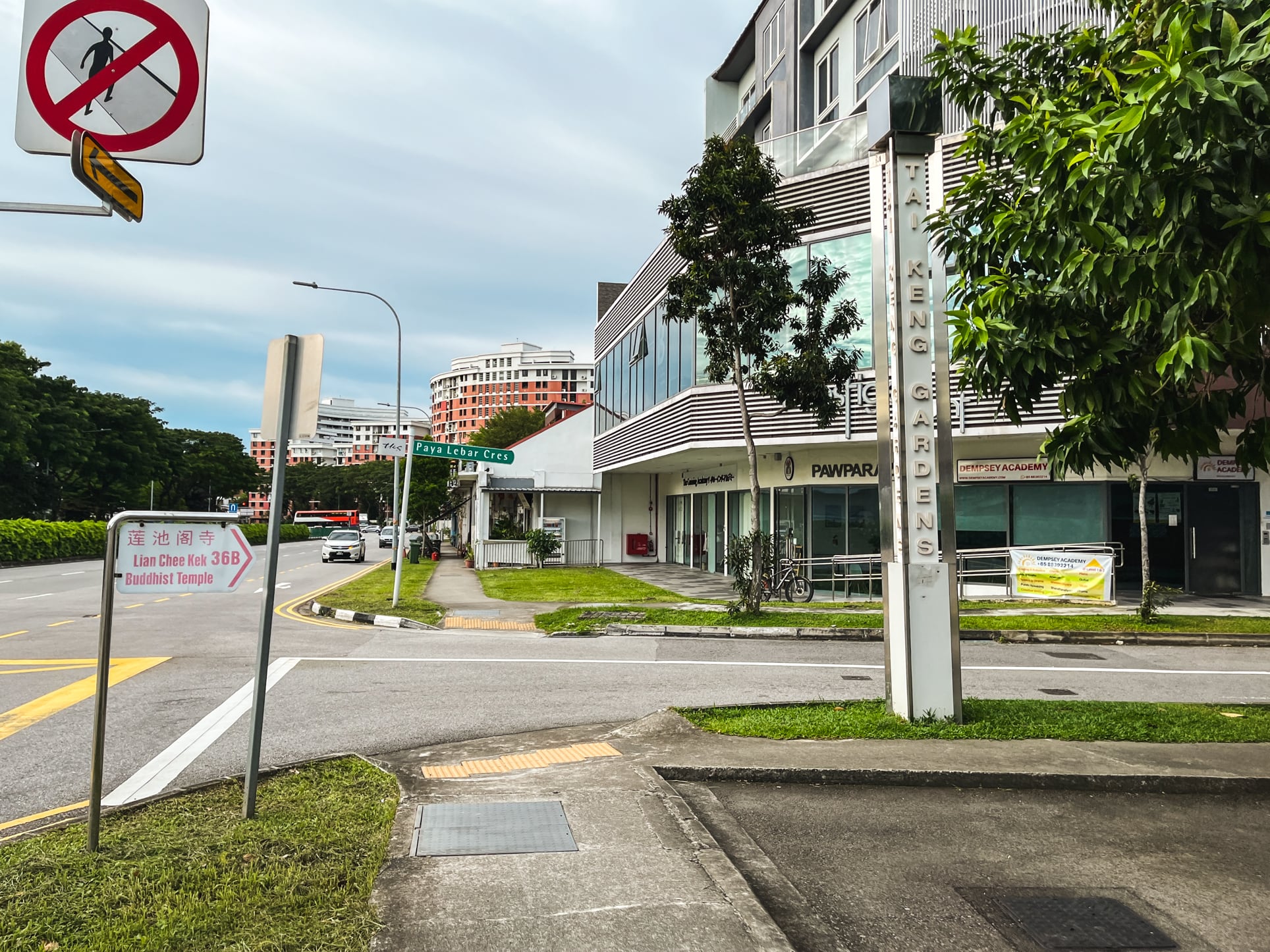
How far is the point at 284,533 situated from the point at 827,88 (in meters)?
70.7

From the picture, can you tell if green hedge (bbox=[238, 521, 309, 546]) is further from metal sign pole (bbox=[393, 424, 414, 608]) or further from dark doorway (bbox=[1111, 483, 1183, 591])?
dark doorway (bbox=[1111, 483, 1183, 591])

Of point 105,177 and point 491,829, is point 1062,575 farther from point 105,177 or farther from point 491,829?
point 105,177

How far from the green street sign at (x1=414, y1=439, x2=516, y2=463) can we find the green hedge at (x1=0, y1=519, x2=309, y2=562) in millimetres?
20130

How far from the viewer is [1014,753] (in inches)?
254

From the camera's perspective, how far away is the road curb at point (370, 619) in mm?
15852

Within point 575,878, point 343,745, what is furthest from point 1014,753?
point 343,745

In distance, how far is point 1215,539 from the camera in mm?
20891

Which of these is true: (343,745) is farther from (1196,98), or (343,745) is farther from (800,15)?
(800,15)

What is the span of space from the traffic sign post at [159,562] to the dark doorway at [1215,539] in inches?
876

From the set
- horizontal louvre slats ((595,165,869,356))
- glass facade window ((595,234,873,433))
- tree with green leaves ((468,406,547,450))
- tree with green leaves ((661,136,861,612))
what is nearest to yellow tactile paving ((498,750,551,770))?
glass facade window ((595,234,873,433))

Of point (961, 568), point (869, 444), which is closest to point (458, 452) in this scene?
point (869, 444)

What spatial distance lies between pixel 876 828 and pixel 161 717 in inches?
241

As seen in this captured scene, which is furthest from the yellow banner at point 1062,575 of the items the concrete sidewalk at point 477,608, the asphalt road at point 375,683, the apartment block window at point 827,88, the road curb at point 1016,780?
the apartment block window at point 827,88

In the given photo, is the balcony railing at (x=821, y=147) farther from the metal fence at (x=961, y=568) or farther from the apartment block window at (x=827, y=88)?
the metal fence at (x=961, y=568)
